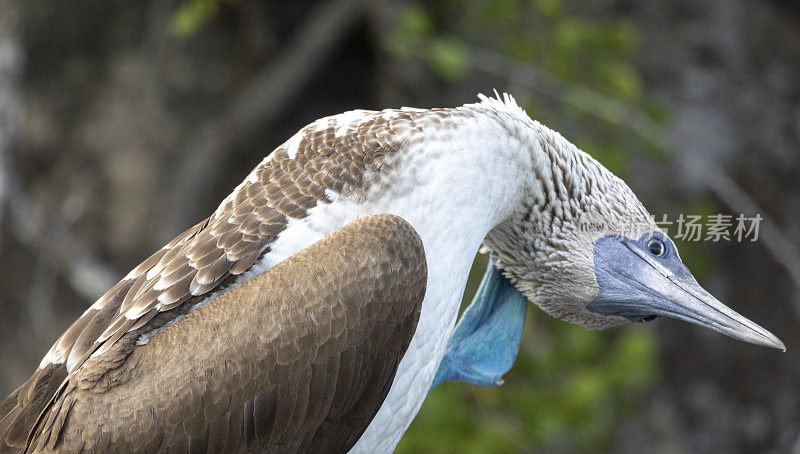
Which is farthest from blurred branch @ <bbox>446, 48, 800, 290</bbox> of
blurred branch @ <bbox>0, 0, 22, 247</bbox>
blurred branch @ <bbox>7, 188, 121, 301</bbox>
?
blurred branch @ <bbox>7, 188, 121, 301</bbox>

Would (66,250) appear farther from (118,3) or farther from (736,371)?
(736,371)

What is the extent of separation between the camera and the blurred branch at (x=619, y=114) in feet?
14.1

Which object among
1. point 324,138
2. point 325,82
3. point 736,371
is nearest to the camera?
point 324,138

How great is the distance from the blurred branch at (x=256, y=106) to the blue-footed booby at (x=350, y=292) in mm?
3263

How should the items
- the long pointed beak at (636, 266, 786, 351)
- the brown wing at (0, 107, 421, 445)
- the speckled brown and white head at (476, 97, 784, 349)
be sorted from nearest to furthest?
the brown wing at (0, 107, 421, 445) < the long pointed beak at (636, 266, 786, 351) < the speckled brown and white head at (476, 97, 784, 349)

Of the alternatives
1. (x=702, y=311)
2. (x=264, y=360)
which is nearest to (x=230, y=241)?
(x=264, y=360)

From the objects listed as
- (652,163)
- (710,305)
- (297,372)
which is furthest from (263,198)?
(652,163)

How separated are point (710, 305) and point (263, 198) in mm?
1158

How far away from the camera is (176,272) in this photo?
1.96 m

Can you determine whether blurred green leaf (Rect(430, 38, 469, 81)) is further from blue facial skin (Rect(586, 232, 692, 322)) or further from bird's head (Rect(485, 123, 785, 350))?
blue facial skin (Rect(586, 232, 692, 322))

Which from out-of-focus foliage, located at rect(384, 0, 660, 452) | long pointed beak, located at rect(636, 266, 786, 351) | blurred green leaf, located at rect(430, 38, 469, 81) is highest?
long pointed beak, located at rect(636, 266, 786, 351)

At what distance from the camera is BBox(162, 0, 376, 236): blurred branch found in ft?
17.7

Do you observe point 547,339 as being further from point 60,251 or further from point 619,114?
point 60,251

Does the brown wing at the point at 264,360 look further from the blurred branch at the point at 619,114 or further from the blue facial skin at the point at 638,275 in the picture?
the blurred branch at the point at 619,114
